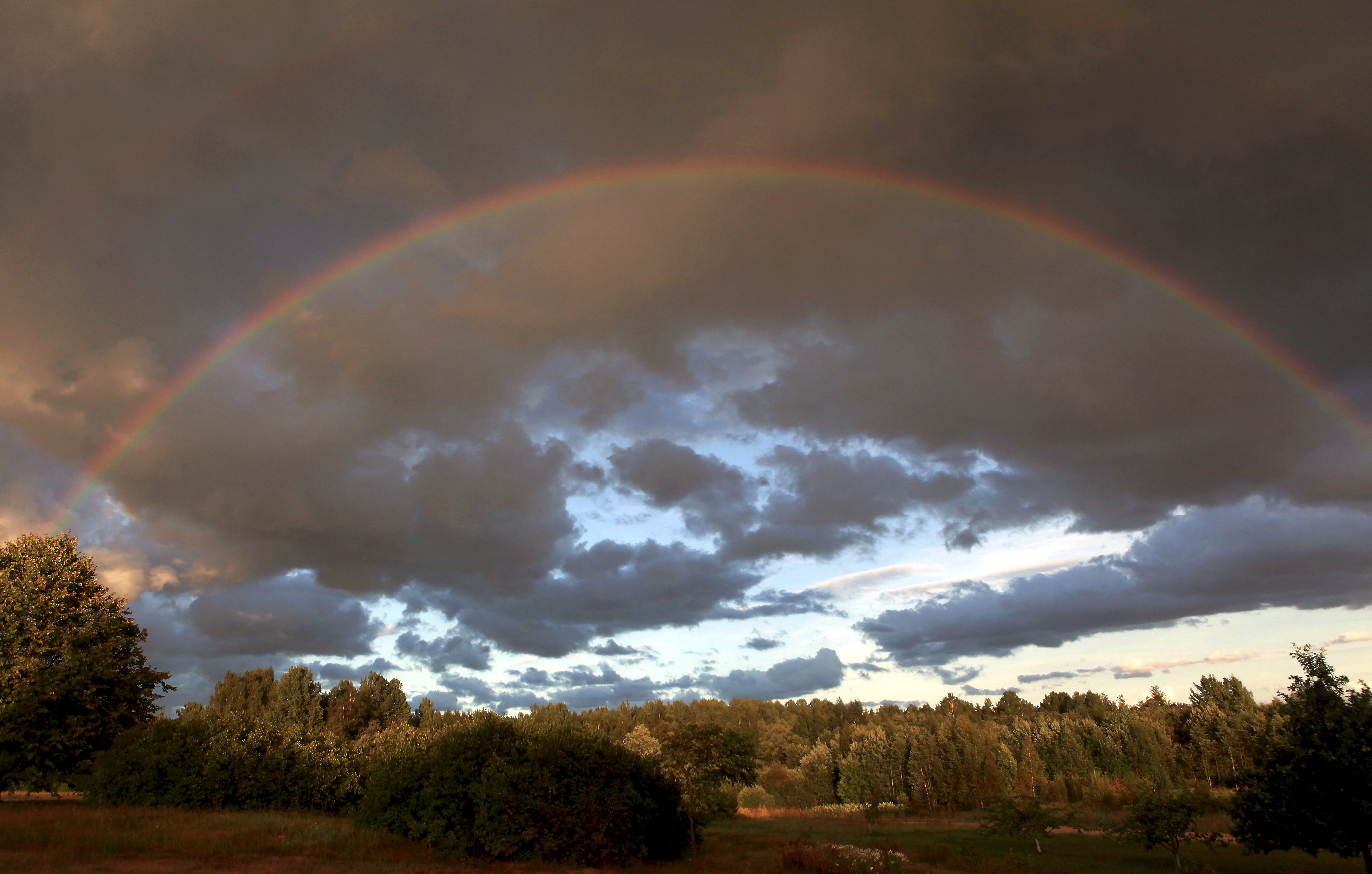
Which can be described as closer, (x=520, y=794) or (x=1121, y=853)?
(x=520, y=794)

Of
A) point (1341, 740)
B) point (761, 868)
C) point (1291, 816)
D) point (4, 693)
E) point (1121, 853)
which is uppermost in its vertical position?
point (4, 693)

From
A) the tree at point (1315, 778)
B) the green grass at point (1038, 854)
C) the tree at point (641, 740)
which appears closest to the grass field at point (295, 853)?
the green grass at point (1038, 854)

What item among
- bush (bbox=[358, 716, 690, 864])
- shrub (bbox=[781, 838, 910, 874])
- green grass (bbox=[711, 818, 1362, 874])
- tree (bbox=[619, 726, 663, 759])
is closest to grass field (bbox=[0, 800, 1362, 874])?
green grass (bbox=[711, 818, 1362, 874])

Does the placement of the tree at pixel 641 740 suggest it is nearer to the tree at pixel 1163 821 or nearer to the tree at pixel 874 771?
the tree at pixel 874 771

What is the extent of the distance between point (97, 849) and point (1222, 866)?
57.0m

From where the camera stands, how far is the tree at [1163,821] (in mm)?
39938

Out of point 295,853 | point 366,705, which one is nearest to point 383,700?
point 366,705

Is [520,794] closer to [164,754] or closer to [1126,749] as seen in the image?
[164,754]

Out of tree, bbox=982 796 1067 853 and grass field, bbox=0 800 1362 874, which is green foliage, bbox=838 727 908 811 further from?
grass field, bbox=0 800 1362 874

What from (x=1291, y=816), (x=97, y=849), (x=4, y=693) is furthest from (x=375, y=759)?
(x=1291, y=816)

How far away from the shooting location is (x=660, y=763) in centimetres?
3509

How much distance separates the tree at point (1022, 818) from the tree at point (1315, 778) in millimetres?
22832

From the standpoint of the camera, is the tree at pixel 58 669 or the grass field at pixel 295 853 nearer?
the grass field at pixel 295 853

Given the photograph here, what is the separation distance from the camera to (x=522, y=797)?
27438mm
